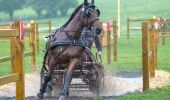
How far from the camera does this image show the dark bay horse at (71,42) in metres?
10.0

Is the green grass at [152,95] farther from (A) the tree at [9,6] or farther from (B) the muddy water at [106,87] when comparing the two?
(A) the tree at [9,6]

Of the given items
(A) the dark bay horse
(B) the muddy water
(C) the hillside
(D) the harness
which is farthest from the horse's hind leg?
(C) the hillside

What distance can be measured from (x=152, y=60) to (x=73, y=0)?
4988cm

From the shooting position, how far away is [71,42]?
398 inches

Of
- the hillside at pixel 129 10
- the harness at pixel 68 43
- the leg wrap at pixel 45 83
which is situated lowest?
the leg wrap at pixel 45 83

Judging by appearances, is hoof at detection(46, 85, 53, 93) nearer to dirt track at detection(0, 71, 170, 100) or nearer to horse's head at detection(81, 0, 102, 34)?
dirt track at detection(0, 71, 170, 100)

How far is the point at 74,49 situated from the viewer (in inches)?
396

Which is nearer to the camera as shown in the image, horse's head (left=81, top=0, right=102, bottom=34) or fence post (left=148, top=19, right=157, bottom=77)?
horse's head (left=81, top=0, right=102, bottom=34)

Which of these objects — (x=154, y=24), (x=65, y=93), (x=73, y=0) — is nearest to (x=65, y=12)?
(x=73, y=0)

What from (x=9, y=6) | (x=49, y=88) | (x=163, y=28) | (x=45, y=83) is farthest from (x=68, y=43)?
(x=9, y=6)

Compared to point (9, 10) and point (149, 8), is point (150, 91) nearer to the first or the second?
point (9, 10)

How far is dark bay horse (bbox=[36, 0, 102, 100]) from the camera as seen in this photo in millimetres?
10016

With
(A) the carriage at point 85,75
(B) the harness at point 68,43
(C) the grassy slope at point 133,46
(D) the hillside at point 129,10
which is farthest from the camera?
(D) the hillside at point 129,10

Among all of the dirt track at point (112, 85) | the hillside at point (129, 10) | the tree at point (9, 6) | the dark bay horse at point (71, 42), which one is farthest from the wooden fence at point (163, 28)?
the tree at point (9, 6)
